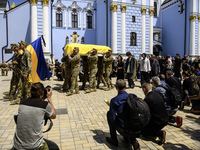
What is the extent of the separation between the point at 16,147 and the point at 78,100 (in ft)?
17.0

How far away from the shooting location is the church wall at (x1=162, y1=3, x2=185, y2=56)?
2802 centimetres

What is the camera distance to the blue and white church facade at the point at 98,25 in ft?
68.7

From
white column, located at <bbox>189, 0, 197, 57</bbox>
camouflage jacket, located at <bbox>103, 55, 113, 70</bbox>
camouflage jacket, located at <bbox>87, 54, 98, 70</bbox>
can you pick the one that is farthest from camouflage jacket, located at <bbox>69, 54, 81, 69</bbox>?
white column, located at <bbox>189, 0, 197, 57</bbox>

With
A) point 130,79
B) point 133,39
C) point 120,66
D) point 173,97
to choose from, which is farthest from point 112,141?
point 133,39

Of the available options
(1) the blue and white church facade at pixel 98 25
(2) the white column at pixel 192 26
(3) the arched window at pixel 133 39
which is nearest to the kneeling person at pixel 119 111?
(1) the blue and white church facade at pixel 98 25

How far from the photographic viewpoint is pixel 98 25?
27219 millimetres

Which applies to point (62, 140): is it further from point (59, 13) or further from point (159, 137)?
point (59, 13)

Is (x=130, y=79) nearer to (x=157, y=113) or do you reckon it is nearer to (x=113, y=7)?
(x=157, y=113)

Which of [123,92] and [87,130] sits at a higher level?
[123,92]

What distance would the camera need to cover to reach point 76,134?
4297 mm

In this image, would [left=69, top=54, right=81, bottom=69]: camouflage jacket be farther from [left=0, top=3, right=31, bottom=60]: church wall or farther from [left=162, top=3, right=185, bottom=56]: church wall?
[left=162, top=3, right=185, bottom=56]: church wall

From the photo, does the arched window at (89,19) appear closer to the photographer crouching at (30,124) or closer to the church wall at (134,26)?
the church wall at (134,26)

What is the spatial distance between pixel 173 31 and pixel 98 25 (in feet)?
40.8

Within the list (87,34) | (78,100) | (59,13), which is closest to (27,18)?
(59,13)
